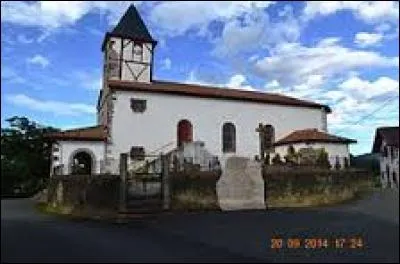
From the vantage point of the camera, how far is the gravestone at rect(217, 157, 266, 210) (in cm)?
2228

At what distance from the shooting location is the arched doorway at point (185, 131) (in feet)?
115

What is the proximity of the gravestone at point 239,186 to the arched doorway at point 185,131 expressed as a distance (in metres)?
12.3

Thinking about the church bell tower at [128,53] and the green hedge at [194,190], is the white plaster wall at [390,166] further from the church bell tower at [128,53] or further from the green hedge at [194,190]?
the church bell tower at [128,53]

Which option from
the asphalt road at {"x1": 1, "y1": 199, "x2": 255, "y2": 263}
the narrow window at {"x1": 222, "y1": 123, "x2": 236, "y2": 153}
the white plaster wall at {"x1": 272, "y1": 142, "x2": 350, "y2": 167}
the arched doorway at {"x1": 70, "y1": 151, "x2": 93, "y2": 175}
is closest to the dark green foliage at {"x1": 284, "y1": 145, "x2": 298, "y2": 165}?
the white plaster wall at {"x1": 272, "y1": 142, "x2": 350, "y2": 167}

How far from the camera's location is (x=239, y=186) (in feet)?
73.6

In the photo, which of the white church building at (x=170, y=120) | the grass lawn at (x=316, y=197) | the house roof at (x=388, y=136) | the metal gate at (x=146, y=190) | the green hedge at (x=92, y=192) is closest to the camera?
the metal gate at (x=146, y=190)

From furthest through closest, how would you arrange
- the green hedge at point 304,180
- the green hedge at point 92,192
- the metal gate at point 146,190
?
the green hedge at point 304,180 → the green hedge at point 92,192 → the metal gate at point 146,190

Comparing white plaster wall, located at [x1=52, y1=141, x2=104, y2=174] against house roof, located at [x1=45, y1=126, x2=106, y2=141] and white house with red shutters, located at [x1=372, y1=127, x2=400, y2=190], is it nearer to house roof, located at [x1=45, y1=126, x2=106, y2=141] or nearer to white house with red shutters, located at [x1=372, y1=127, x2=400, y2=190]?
house roof, located at [x1=45, y1=126, x2=106, y2=141]

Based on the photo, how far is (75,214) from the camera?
21.4 m

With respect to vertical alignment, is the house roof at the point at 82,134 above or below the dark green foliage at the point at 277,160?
above

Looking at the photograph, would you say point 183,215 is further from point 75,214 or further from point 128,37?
point 128,37

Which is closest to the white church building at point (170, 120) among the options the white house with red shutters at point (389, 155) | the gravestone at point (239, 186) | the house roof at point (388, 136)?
the house roof at point (388, 136)

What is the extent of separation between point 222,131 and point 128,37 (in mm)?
9865

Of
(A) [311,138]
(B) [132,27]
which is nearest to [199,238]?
(A) [311,138]
